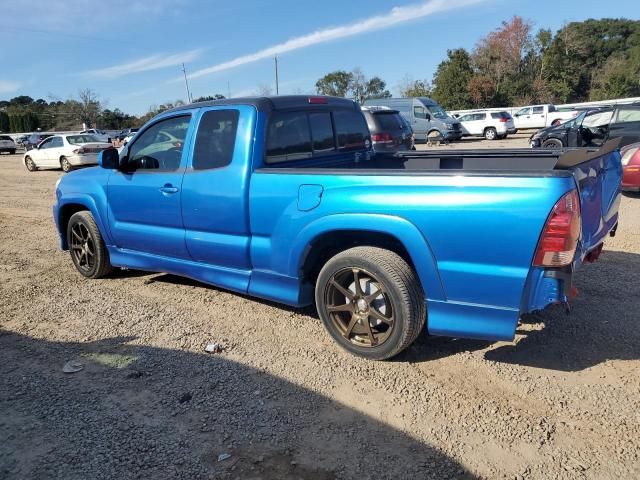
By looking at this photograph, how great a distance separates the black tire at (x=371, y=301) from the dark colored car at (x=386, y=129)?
974cm

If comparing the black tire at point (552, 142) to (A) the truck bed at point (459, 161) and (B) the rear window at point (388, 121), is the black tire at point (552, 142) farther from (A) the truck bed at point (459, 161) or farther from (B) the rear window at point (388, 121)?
(A) the truck bed at point (459, 161)

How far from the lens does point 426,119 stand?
2528cm

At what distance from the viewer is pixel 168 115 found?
4.69 m

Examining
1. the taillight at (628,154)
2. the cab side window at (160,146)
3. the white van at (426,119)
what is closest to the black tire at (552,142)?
the taillight at (628,154)

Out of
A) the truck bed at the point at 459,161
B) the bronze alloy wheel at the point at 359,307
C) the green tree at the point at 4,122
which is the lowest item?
the bronze alloy wheel at the point at 359,307

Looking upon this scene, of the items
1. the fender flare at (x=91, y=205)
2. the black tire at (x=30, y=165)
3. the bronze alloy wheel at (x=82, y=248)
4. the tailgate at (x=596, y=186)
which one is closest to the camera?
the tailgate at (x=596, y=186)

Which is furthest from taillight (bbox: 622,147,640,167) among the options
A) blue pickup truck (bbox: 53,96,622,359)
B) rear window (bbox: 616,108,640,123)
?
blue pickup truck (bbox: 53,96,622,359)

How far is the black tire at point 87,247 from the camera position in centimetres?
550

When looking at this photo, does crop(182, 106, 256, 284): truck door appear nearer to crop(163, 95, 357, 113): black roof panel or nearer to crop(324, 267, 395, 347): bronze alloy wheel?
crop(163, 95, 357, 113): black roof panel

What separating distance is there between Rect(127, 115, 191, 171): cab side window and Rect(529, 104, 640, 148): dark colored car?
10.4 meters

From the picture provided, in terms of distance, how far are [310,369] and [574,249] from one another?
188 centimetres

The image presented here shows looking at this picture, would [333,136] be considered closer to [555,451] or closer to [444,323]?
[444,323]

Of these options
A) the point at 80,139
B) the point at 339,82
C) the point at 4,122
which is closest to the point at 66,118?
the point at 4,122

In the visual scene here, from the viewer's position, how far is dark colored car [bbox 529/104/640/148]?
1257cm
